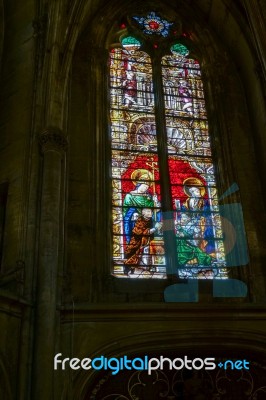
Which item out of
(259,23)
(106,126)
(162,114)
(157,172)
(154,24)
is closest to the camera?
(157,172)

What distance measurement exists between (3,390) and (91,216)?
335 centimetres

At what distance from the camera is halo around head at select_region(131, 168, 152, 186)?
987cm

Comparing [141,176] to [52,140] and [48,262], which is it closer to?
[52,140]

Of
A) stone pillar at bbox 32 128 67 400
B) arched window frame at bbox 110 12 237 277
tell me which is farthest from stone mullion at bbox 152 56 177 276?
stone pillar at bbox 32 128 67 400

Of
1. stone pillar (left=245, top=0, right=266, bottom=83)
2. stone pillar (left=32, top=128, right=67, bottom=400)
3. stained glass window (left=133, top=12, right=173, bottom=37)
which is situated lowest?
stone pillar (left=32, top=128, right=67, bottom=400)

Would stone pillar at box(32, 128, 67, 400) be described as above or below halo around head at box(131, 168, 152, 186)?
below

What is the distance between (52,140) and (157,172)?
2.32 meters

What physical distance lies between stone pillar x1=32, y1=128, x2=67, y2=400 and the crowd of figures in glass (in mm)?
1492

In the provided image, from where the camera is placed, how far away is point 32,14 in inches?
423

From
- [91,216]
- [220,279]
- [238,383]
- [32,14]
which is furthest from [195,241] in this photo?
[32,14]

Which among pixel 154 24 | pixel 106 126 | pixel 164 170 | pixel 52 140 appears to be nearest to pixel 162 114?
pixel 106 126

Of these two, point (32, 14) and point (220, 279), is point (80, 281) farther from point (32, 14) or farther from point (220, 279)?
point (32, 14)

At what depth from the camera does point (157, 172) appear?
10039mm

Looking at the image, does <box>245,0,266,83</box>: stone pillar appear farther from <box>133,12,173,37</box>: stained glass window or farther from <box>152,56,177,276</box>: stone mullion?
<box>133,12,173,37</box>: stained glass window
